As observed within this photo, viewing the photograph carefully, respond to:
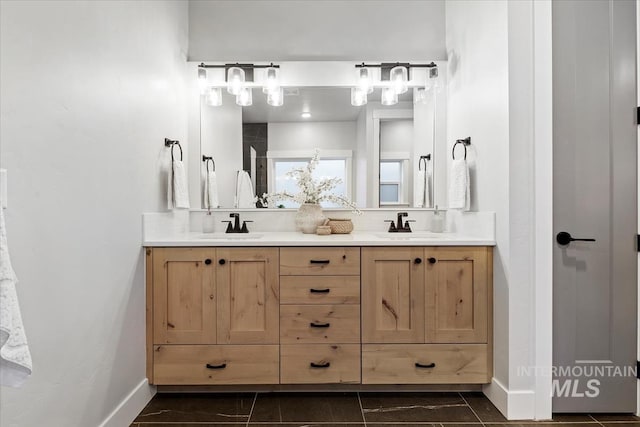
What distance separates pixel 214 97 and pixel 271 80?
437mm

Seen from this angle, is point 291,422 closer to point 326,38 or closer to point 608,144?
point 608,144

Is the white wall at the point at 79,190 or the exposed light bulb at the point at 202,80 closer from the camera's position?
the white wall at the point at 79,190

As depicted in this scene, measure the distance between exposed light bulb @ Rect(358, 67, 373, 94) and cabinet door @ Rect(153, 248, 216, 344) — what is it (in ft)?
5.11

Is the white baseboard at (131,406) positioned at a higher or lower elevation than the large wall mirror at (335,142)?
lower

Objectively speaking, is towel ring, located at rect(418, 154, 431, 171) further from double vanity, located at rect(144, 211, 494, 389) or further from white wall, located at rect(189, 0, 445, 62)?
double vanity, located at rect(144, 211, 494, 389)

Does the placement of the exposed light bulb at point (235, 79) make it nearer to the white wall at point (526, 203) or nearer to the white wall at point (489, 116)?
the white wall at point (489, 116)

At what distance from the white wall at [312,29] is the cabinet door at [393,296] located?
1.53 m

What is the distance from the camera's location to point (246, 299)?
197 cm

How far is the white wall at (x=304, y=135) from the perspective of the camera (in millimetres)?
2652

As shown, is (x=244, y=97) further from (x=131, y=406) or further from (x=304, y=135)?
(x=131, y=406)

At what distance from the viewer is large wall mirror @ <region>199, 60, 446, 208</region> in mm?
2650

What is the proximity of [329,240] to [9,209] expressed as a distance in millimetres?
1365

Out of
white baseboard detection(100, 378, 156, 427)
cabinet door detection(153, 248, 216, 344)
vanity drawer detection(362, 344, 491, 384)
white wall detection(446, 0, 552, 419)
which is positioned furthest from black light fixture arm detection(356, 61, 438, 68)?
white baseboard detection(100, 378, 156, 427)

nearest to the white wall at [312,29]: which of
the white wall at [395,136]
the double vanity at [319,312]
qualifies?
the white wall at [395,136]
